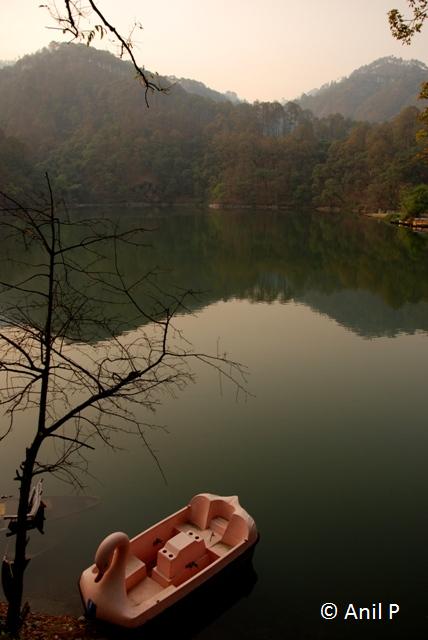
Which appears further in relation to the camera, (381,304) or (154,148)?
(154,148)

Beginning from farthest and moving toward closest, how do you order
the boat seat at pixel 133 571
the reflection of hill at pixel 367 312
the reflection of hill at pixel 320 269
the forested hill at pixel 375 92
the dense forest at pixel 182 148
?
the forested hill at pixel 375 92 < the dense forest at pixel 182 148 < the reflection of hill at pixel 320 269 < the reflection of hill at pixel 367 312 < the boat seat at pixel 133 571

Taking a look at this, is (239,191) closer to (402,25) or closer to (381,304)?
(381,304)

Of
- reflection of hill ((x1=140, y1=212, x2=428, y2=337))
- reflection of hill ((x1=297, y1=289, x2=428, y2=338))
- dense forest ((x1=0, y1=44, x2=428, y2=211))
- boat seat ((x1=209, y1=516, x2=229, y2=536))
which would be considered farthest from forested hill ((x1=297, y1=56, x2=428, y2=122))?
boat seat ((x1=209, y1=516, x2=229, y2=536))

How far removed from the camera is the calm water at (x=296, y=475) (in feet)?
14.7

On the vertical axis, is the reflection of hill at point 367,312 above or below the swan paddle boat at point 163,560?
above

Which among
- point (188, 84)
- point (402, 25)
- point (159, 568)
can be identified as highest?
point (188, 84)

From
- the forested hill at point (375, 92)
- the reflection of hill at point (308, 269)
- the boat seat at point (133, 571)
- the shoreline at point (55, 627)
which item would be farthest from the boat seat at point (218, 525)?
the forested hill at point (375, 92)

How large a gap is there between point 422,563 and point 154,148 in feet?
229

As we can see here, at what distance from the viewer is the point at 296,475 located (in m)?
6.25

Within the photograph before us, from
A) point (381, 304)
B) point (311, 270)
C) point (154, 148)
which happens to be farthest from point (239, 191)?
point (381, 304)

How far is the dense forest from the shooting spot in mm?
51938

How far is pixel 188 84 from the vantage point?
132875 mm

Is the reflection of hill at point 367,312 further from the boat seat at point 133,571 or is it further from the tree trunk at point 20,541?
the tree trunk at point 20,541

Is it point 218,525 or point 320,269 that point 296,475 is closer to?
point 218,525
